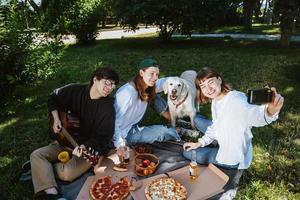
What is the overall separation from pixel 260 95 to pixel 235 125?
80 cm

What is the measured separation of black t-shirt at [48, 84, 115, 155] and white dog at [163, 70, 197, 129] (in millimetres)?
1211

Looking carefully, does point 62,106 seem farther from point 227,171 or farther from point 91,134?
point 227,171

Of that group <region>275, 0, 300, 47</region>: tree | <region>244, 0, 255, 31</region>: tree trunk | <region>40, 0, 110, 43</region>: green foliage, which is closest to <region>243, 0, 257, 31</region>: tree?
<region>244, 0, 255, 31</region>: tree trunk

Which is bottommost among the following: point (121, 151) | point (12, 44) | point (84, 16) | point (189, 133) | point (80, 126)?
point (189, 133)

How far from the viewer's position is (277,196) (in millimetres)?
3969

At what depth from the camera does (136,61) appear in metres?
11.0

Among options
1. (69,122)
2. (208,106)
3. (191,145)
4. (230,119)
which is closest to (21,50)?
(69,122)

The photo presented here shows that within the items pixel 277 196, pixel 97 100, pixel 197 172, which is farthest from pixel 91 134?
pixel 277 196

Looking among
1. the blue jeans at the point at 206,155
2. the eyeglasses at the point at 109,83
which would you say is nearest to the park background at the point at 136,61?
the blue jeans at the point at 206,155

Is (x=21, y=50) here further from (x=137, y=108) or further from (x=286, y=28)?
(x=286, y=28)

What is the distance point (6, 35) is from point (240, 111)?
202 inches

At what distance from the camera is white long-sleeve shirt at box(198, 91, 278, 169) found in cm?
369

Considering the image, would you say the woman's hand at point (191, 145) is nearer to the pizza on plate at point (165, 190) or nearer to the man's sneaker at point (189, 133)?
the pizza on plate at point (165, 190)

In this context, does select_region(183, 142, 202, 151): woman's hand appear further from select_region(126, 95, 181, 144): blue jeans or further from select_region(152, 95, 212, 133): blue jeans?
select_region(152, 95, 212, 133): blue jeans
